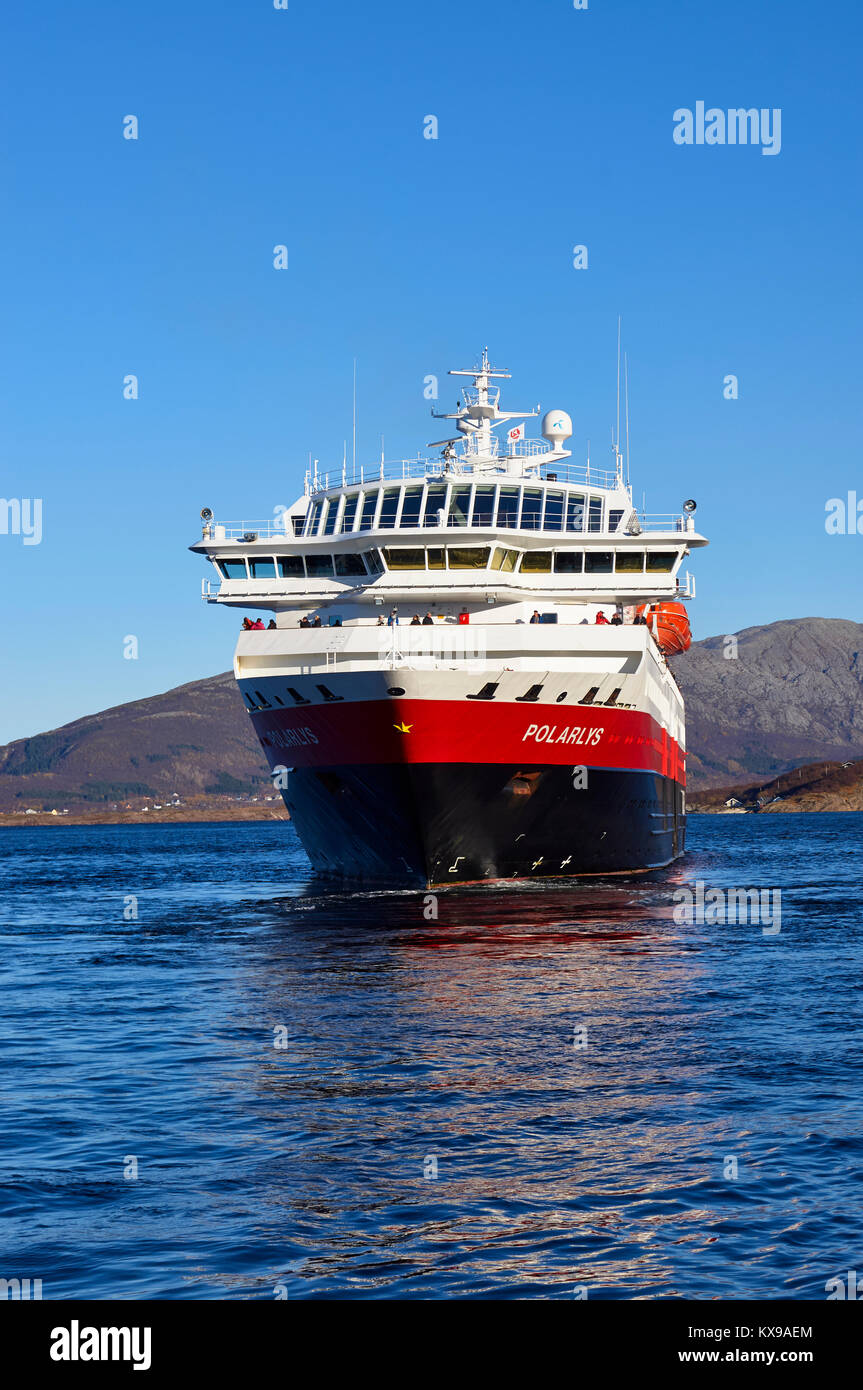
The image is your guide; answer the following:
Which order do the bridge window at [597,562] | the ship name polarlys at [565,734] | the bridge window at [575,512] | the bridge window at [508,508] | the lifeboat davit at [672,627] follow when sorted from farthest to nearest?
the lifeboat davit at [672,627] < the bridge window at [575,512] < the bridge window at [597,562] < the bridge window at [508,508] < the ship name polarlys at [565,734]

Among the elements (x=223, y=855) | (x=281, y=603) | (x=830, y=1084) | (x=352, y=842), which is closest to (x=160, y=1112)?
(x=830, y=1084)

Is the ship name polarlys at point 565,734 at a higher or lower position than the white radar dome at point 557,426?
lower

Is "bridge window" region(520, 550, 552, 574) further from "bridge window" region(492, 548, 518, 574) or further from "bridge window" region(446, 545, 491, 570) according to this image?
"bridge window" region(446, 545, 491, 570)

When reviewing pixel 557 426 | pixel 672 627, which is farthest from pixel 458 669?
pixel 672 627

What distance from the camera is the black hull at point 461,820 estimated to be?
121ft

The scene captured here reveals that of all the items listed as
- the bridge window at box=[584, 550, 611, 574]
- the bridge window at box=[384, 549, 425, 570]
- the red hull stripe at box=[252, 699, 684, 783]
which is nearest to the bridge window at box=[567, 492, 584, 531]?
the bridge window at box=[584, 550, 611, 574]

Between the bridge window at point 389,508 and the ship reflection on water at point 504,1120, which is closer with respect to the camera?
the ship reflection on water at point 504,1120

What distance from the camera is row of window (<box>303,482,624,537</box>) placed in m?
43.5

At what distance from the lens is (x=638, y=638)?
4062cm

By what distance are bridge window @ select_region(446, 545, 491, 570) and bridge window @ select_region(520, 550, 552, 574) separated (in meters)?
2.30

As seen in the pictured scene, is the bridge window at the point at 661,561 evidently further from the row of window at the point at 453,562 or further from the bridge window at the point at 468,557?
the bridge window at the point at 468,557

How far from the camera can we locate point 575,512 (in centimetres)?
4562

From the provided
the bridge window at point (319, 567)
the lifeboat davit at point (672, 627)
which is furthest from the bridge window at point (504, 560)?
the lifeboat davit at point (672, 627)

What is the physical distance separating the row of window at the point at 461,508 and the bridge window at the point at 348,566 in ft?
3.80
